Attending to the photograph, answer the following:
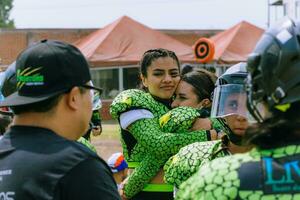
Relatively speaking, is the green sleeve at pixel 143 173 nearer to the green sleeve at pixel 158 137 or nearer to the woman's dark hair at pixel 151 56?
the green sleeve at pixel 158 137

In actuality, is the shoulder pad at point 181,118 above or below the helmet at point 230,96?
below

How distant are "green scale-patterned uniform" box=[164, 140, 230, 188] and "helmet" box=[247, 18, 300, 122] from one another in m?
0.95

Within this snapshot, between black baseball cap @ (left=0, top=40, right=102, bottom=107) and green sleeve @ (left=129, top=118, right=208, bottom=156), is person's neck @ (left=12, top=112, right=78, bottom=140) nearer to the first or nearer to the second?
black baseball cap @ (left=0, top=40, right=102, bottom=107)

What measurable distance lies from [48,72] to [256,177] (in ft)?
2.95

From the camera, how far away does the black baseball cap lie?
7.57 feet

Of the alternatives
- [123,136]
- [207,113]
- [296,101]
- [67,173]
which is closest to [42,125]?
[67,173]

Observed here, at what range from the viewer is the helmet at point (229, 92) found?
Answer: 9.43 feet

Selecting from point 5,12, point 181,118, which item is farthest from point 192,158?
point 5,12

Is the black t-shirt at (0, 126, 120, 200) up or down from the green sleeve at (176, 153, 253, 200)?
down

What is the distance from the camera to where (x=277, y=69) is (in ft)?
6.07

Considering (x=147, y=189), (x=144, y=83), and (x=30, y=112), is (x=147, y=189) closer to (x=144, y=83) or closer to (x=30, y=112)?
(x=144, y=83)

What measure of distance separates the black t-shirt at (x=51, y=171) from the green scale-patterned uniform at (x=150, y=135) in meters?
1.29

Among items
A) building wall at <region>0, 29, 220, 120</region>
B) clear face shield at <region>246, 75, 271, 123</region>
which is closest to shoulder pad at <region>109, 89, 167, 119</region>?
clear face shield at <region>246, 75, 271, 123</region>

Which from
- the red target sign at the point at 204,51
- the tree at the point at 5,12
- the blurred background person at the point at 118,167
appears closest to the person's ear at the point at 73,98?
the blurred background person at the point at 118,167
